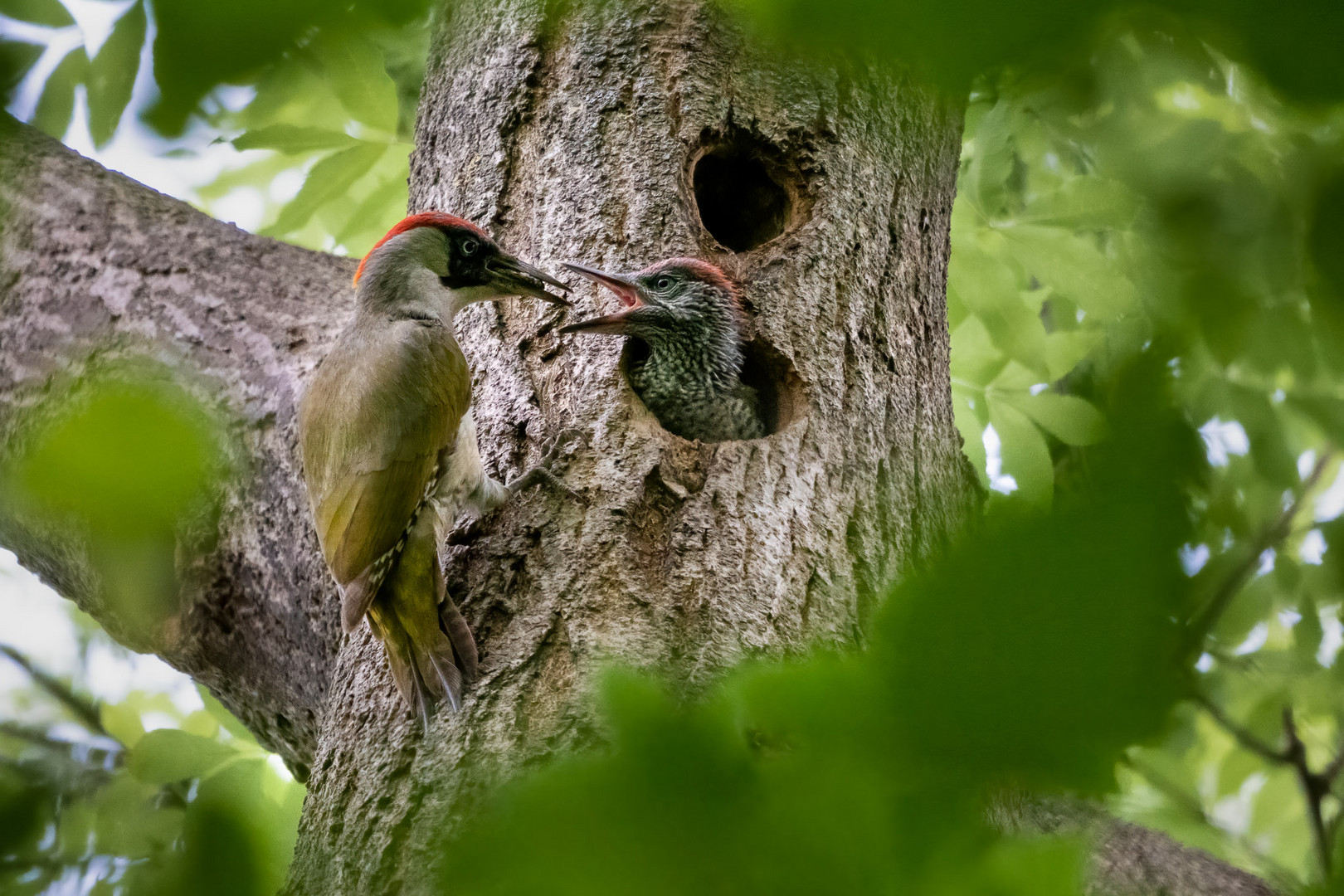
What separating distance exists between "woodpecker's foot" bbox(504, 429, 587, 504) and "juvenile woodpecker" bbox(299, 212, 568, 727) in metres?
0.02

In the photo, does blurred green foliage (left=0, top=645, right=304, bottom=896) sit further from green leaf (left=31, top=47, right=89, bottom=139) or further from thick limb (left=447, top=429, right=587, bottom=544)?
thick limb (left=447, top=429, right=587, bottom=544)

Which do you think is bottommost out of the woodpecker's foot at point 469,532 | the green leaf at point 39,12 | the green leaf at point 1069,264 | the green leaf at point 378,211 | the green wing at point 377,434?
the green leaf at point 39,12

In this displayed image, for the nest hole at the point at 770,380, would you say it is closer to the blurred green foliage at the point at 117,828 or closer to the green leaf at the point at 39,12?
the blurred green foliage at the point at 117,828

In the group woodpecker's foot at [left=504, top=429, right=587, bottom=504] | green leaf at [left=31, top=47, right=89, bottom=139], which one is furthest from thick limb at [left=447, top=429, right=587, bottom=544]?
green leaf at [left=31, top=47, right=89, bottom=139]

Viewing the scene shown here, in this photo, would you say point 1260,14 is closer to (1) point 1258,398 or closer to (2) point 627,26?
(1) point 1258,398

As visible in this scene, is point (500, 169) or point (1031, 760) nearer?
point (1031, 760)

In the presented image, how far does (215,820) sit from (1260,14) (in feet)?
2.46

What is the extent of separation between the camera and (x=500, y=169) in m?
3.26

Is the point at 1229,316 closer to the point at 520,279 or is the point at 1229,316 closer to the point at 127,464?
the point at 127,464

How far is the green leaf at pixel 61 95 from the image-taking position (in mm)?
699

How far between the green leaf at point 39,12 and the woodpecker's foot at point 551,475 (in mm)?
1820

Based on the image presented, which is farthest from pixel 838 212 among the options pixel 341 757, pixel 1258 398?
pixel 341 757

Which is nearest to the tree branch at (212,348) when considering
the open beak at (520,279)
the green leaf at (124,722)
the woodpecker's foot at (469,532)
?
the green leaf at (124,722)

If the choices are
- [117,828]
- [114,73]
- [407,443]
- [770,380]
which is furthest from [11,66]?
[770,380]
